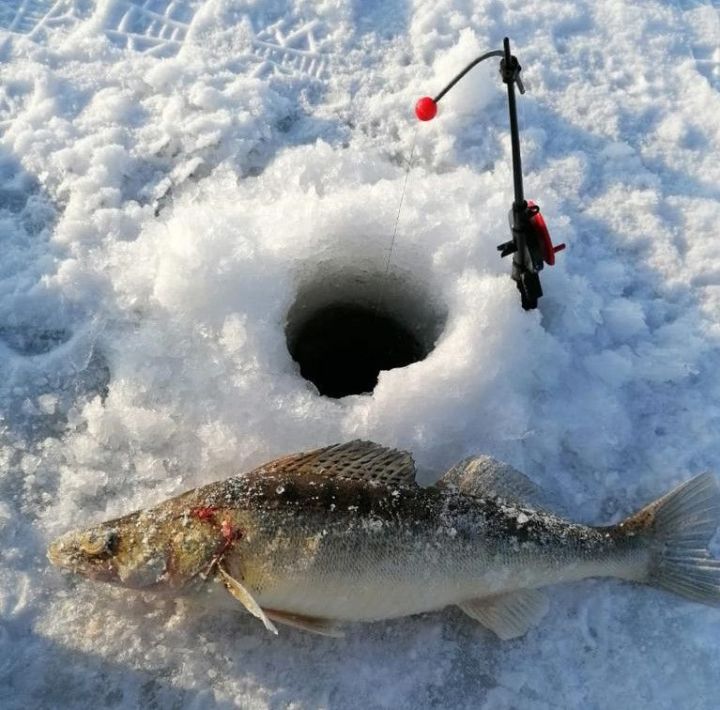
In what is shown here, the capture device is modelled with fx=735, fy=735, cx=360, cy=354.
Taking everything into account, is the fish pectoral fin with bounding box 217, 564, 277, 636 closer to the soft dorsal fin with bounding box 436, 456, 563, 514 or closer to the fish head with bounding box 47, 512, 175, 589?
the fish head with bounding box 47, 512, 175, 589

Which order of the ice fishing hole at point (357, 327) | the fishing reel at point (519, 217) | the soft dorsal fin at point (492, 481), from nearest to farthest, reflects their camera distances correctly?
the fishing reel at point (519, 217) → the soft dorsal fin at point (492, 481) → the ice fishing hole at point (357, 327)

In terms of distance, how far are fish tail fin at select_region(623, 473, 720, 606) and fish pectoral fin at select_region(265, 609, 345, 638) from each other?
1.16 metres

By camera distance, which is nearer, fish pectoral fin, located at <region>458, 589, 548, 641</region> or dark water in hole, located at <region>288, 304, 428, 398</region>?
fish pectoral fin, located at <region>458, 589, 548, 641</region>

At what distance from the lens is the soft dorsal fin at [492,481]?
2.79 m

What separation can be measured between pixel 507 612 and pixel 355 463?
0.80 m

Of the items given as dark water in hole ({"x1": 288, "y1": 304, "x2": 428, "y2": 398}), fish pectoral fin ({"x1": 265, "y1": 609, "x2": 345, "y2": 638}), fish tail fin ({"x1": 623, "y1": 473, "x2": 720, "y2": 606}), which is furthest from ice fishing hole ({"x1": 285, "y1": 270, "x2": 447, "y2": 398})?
fish pectoral fin ({"x1": 265, "y1": 609, "x2": 345, "y2": 638})

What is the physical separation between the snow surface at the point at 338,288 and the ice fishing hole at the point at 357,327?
5cm

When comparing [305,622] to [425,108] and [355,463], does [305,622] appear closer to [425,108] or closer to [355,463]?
[355,463]

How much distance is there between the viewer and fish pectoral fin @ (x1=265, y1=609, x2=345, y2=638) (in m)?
2.59

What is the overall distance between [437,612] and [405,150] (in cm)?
232

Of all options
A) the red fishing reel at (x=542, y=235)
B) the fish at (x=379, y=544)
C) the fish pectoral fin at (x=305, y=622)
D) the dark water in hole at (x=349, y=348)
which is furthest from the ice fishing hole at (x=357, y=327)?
the fish pectoral fin at (x=305, y=622)

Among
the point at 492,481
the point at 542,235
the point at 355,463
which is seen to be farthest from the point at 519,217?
the point at 355,463

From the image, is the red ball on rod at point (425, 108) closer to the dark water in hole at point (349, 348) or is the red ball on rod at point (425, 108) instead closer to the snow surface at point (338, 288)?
the snow surface at point (338, 288)

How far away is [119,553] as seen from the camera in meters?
2.62
